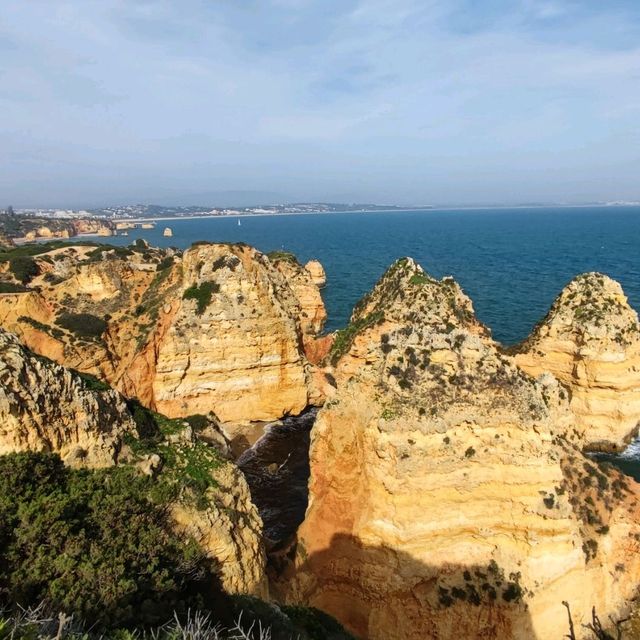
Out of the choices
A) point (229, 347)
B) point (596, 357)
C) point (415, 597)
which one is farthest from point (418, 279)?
point (415, 597)

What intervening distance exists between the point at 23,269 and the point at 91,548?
36.2m

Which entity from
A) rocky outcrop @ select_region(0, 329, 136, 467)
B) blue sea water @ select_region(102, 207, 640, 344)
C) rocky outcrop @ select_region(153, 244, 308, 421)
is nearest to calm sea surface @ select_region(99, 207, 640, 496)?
blue sea water @ select_region(102, 207, 640, 344)

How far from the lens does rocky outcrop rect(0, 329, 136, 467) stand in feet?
34.6

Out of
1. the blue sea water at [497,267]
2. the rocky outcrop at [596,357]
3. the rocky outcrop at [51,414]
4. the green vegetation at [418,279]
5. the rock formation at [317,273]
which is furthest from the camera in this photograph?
the rock formation at [317,273]

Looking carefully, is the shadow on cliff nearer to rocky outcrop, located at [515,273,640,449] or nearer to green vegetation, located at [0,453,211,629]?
green vegetation, located at [0,453,211,629]

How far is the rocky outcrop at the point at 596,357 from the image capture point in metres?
26.0

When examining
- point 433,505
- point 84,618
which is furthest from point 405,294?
point 84,618

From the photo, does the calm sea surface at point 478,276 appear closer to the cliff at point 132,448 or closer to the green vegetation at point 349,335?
the green vegetation at point 349,335

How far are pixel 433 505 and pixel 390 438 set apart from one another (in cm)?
202

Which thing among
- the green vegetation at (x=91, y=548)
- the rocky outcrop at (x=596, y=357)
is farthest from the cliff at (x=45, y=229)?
the green vegetation at (x=91, y=548)

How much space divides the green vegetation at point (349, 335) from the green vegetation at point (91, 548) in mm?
18492

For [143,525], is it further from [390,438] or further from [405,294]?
[405,294]

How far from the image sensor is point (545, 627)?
1251 centimetres

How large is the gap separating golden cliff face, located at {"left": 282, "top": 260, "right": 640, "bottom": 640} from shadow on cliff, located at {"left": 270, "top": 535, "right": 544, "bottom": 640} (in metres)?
0.03
